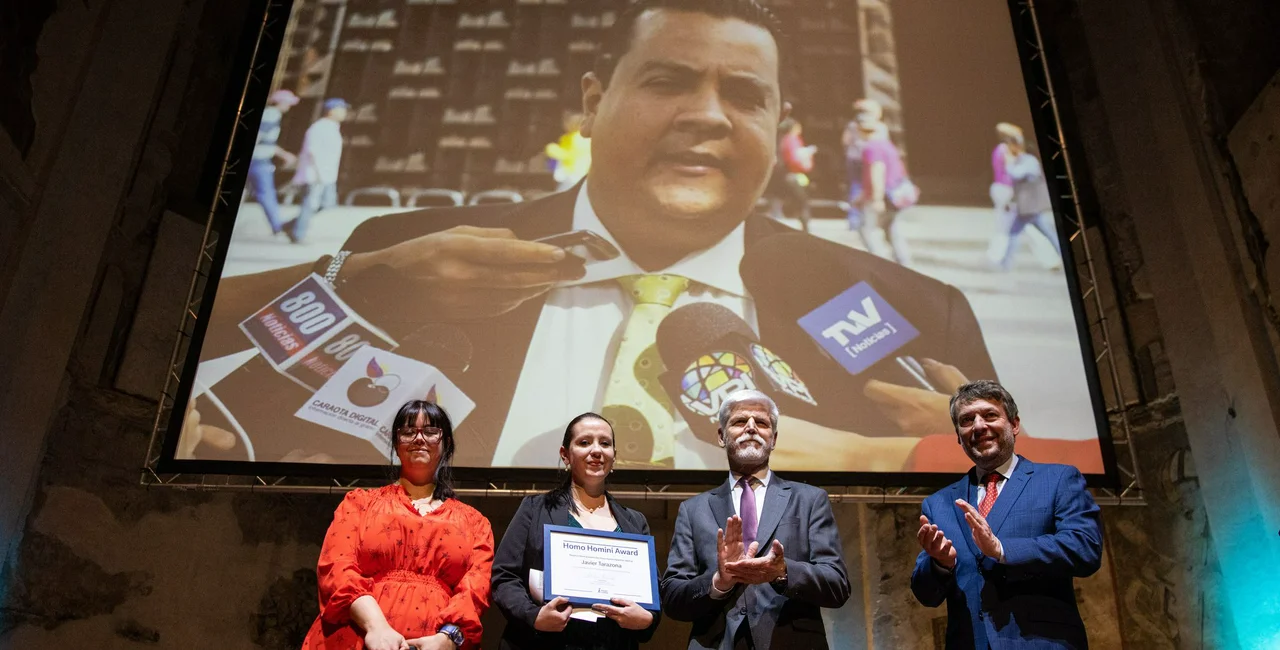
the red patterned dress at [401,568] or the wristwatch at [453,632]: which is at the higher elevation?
the red patterned dress at [401,568]

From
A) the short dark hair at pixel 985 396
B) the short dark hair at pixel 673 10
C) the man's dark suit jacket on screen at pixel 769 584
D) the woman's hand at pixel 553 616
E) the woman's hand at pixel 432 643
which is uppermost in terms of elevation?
the short dark hair at pixel 673 10

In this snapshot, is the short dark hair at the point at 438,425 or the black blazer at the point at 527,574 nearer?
the black blazer at the point at 527,574

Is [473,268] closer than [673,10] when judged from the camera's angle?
Yes

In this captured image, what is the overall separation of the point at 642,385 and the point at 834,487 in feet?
3.44

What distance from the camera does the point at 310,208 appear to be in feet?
17.6

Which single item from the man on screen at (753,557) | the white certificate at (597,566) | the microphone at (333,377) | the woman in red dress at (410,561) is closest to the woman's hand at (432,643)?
the woman in red dress at (410,561)

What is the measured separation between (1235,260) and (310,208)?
199 inches

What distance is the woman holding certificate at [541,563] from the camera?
2830 mm

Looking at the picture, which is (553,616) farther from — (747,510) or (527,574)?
(747,510)

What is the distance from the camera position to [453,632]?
2.84 meters

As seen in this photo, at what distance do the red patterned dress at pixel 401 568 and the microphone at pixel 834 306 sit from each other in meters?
2.29

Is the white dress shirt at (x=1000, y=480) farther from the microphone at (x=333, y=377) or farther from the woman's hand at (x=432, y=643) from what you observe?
the microphone at (x=333, y=377)

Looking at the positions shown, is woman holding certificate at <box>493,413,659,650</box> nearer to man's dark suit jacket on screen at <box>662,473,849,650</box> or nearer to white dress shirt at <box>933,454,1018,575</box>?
man's dark suit jacket on screen at <box>662,473,849,650</box>

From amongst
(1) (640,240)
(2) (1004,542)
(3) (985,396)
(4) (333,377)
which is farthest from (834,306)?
(4) (333,377)
